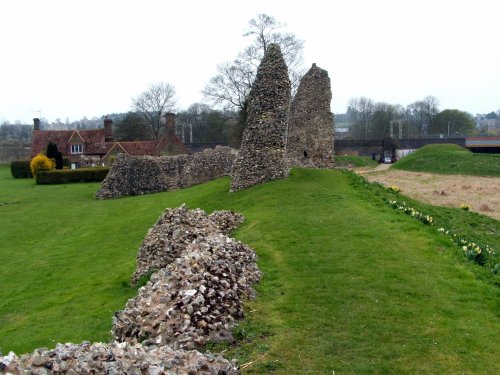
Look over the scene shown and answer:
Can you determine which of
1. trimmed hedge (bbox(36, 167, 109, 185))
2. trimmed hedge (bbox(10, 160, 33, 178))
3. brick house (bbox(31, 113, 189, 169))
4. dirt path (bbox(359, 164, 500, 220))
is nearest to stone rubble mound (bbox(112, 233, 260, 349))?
dirt path (bbox(359, 164, 500, 220))

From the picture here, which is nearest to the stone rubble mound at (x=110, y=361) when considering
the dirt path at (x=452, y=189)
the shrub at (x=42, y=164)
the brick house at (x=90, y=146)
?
the dirt path at (x=452, y=189)

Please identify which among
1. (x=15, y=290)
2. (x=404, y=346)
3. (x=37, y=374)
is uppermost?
(x=37, y=374)

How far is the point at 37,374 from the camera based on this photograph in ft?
17.3

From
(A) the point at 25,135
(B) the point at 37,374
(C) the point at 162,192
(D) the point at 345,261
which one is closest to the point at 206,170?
(C) the point at 162,192

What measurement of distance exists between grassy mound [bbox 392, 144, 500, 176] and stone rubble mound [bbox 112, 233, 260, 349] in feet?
115

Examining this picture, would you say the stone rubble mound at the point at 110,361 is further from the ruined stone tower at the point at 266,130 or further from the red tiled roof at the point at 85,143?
the red tiled roof at the point at 85,143

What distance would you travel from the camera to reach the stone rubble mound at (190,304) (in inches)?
311

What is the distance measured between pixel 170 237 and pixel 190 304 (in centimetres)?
499

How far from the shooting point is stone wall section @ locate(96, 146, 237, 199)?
35.1 meters

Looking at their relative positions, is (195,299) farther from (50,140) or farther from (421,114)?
(421,114)

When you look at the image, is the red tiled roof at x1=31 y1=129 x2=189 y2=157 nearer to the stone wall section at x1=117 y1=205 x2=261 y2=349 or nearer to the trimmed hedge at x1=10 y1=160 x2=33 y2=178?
the trimmed hedge at x1=10 y1=160 x2=33 y2=178

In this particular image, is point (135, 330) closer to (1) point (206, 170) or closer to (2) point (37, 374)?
(2) point (37, 374)

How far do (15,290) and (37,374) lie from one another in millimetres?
10847

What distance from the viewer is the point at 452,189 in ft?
102
